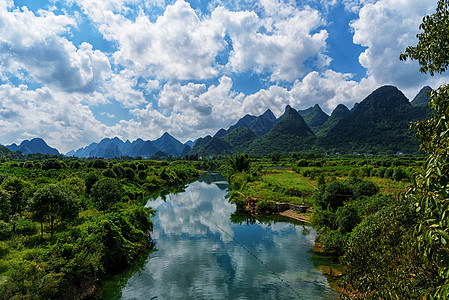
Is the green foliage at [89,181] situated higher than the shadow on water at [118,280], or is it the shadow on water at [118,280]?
the green foliage at [89,181]

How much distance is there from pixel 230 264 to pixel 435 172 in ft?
55.7

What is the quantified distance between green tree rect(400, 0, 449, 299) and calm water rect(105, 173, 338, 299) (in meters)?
12.2

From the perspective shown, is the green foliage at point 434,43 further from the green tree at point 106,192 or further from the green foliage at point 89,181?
the green foliage at point 89,181

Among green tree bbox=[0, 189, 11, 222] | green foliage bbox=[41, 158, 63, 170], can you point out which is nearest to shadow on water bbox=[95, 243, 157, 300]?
green tree bbox=[0, 189, 11, 222]

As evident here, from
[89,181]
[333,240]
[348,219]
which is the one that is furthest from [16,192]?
[348,219]

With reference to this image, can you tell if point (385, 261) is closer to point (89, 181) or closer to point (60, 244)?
point (60, 244)

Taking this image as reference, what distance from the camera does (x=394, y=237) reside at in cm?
476

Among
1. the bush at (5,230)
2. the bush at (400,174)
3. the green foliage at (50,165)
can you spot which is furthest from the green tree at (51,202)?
the bush at (400,174)

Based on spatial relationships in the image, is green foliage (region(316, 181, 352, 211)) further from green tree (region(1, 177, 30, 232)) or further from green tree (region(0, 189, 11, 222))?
green tree (region(1, 177, 30, 232))

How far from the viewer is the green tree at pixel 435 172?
Result: 7.46 feet

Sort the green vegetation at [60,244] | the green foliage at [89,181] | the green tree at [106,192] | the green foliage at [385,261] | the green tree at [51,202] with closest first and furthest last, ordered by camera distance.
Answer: the green foliage at [385,261]
the green vegetation at [60,244]
the green tree at [51,202]
the green tree at [106,192]
the green foliage at [89,181]

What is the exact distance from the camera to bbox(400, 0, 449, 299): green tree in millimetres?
2273

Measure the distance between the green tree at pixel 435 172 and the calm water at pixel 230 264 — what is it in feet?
40.0

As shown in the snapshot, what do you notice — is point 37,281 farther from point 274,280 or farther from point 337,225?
point 337,225
